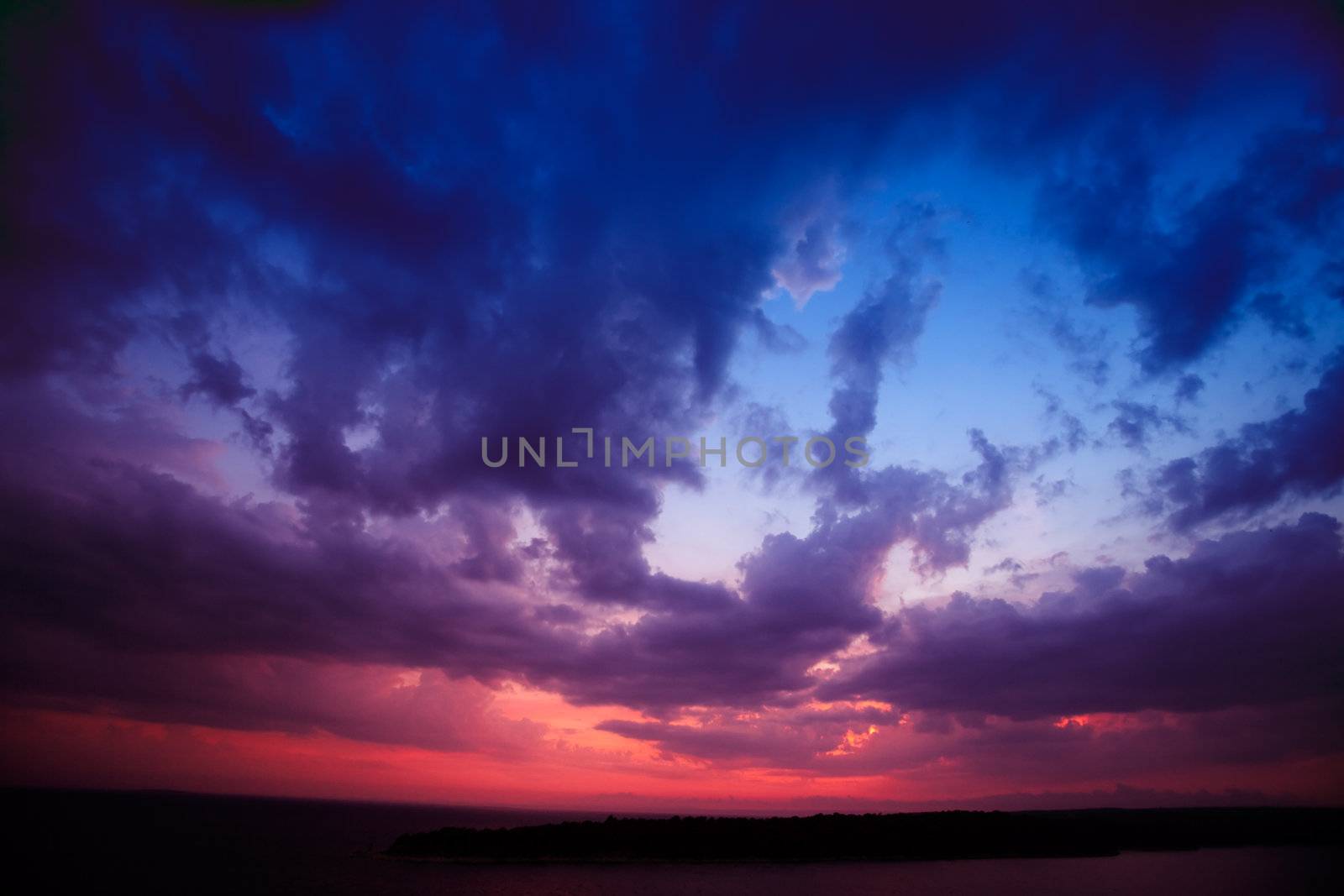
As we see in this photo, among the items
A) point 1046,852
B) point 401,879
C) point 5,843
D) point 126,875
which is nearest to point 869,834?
point 1046,852

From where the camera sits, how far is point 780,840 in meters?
97.7

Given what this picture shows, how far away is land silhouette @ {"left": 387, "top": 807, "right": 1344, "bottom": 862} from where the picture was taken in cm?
8875

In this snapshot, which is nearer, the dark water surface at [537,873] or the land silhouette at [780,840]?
the dark water surface at [537,873]

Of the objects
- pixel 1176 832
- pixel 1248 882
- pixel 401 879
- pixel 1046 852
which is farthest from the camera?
pixel 1176 832

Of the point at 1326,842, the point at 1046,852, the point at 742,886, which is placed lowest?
the point at 1326,842

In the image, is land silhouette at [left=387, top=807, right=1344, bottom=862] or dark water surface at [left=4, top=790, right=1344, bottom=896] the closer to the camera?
dark water surface at [left=4, top=790, right=1344, bottom=896]

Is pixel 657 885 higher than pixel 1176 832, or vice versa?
pixel 657 885

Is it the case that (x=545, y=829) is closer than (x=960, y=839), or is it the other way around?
(x=545, y=829)

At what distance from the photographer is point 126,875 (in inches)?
2726

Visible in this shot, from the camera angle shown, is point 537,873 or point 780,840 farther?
point 780,840

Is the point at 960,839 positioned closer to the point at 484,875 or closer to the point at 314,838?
the point at 484,875

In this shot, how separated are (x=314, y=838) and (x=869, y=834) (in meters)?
94.2

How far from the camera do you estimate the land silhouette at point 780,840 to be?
88750mm

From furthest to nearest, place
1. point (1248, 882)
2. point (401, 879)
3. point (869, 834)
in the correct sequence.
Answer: point (869, 834) → point (1248, 882) → point (401, 879)
